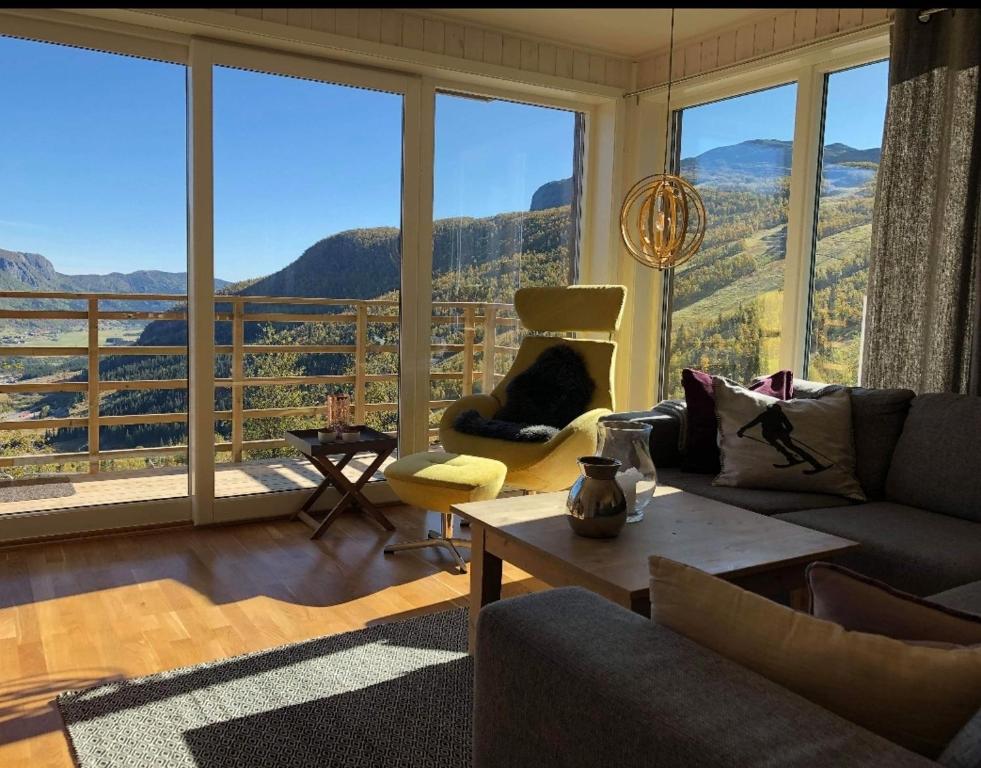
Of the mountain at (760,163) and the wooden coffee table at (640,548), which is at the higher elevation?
the mountain at (760,163)

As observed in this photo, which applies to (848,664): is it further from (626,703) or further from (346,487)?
(346,487)

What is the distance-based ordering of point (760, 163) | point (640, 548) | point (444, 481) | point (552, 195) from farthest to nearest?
1. point (552, 195)
2. point (760, 163)
3. point (444, 481)
4. point (640, 548)

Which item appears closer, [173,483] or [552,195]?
[173,483]

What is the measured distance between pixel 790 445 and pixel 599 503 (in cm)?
124

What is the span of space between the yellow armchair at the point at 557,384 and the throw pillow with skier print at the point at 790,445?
2.19 feet

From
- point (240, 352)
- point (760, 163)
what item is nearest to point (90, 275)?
point (240, 352)

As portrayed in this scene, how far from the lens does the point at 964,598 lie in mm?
2018

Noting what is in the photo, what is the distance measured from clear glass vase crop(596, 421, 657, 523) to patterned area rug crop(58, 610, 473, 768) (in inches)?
29.6

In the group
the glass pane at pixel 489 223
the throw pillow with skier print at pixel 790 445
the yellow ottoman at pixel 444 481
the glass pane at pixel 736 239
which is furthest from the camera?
the glass pane at pixel 489 223

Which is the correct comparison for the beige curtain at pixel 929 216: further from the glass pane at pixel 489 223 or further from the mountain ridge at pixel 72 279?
the mountain ridge at pixel 72 279

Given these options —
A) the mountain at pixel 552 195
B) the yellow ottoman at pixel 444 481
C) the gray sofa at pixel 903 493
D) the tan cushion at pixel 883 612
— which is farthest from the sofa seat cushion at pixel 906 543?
the mountain at pixel 552 195

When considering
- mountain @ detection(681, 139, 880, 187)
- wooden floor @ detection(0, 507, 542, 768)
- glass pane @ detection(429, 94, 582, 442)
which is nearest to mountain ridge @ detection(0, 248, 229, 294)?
wooden floor @ detection(0, 507, 542, 768)

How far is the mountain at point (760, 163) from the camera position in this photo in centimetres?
390

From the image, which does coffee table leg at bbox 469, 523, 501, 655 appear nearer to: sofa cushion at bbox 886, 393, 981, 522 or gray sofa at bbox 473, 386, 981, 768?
gray sofa at bbox 473, 386, 981, 768
